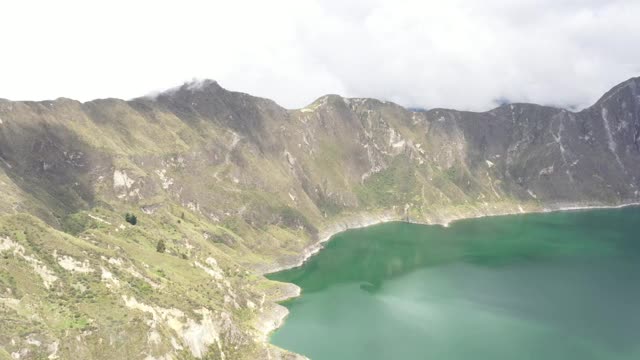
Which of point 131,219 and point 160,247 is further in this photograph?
point 131,219

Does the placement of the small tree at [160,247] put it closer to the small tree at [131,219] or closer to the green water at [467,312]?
the small tree at [131,219]

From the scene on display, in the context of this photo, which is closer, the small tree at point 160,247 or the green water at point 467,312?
the green water at point 467,312

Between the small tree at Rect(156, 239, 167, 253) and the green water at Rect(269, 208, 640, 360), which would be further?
the small tree at Rect(156, 239, 167, 253)

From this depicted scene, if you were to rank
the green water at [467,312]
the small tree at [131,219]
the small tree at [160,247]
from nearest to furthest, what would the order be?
the green water at [467,312] < the small tree at [160,247] < the small tree at [131,219]

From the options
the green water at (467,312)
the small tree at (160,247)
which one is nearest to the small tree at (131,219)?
the small tree at (160,247)

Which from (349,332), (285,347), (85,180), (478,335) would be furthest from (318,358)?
(85,180)

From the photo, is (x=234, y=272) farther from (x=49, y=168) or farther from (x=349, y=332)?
(x=49, y=168)

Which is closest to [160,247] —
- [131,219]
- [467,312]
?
[131,219]

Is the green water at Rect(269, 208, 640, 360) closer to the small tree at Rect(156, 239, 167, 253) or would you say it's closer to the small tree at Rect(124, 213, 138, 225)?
the small tree at Rect(156, 239, 167, 253)

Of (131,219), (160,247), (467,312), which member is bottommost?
(467,312)

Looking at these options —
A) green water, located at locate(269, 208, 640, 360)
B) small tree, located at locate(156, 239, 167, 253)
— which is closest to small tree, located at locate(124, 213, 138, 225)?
small tree, located at locate(156, 239, 167, 253)

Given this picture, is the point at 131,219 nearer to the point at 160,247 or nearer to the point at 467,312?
the point at 160,247
